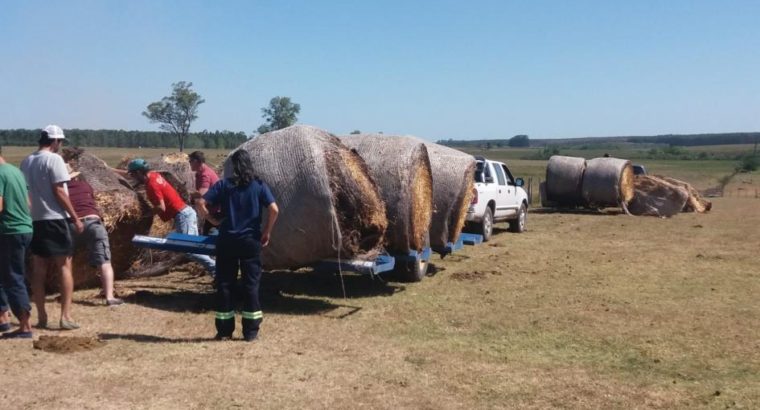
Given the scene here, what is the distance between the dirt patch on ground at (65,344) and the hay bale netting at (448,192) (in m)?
5.41

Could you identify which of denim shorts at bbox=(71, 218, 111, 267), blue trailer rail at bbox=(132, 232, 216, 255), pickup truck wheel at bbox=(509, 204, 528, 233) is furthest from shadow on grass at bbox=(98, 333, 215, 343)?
pickup truck wheel at bbox=(509, 204, 528, 233)

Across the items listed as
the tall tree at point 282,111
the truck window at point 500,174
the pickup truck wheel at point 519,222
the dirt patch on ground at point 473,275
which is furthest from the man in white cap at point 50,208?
the tall tree at point 282,111

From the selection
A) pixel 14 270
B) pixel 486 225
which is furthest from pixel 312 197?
pixel 486 225

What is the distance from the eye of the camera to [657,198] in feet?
81.3

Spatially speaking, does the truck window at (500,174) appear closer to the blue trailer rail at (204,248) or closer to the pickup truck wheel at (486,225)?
the pickup truck wheel at (486,225)

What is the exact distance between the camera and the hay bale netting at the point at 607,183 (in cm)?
2428

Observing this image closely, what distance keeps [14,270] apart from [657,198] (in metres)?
22.1

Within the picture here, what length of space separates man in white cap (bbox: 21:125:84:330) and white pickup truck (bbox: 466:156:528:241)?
804cm

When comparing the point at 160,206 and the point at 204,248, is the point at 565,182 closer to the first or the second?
the point at 160,206

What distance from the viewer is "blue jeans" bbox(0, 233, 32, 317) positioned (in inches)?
267

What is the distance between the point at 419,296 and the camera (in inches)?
381

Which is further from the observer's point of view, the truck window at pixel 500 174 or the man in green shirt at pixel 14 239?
the truck window at pixel 500 174

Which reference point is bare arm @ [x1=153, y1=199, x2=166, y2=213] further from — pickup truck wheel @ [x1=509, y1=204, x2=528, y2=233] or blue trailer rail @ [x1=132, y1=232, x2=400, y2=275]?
pickup truck wheel @ [x1=509, y1=204, x2=528, y2=233]

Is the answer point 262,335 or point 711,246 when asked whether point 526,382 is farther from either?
point 711,246
